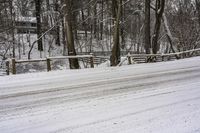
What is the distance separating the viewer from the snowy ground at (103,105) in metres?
7.50

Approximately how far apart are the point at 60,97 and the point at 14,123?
2702 millimetres

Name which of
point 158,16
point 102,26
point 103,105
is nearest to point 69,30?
point 158,16

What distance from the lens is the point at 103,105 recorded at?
365 inches

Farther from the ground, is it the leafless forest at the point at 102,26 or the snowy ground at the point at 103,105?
the leafless forest at the point at 102,26

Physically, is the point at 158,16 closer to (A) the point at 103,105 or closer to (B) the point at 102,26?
(A) the point at 103,105

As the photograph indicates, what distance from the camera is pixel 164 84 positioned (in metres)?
12.2

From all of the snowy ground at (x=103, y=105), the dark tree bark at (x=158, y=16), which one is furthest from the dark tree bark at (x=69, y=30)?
the dark tree bark at (x=158, y=16)

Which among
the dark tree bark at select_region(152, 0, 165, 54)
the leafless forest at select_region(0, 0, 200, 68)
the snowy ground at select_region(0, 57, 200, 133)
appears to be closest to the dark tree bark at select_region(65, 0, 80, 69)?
the leafless forest at select_region(0, 0, 200, 68)

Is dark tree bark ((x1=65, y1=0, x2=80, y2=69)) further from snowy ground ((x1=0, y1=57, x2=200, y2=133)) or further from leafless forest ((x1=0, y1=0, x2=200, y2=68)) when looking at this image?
snowy ground ((x1=0, y1=57, x2=200, y2=133))

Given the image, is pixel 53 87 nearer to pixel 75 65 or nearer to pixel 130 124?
pixel 130 124

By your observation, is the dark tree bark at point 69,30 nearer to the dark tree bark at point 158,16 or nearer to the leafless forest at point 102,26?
the leafless forest at point 102,26

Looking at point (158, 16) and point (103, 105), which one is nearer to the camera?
point (103, 105)

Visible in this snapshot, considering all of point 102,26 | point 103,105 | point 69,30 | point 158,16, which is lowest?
point 103,105

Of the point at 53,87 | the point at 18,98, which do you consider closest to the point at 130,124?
the point at 18,98
